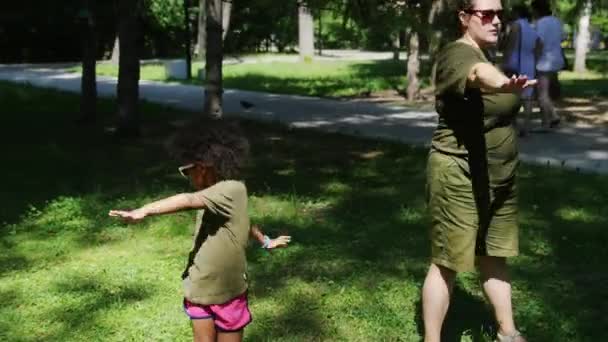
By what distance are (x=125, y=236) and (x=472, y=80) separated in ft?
11.2

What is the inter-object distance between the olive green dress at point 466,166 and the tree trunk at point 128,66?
22.7 feet

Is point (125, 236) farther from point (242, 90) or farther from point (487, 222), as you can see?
point (242, 90)

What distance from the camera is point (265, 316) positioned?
4.14 meters

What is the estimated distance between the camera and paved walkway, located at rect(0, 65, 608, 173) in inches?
337

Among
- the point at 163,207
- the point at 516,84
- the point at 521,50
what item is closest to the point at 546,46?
the point at 521,50

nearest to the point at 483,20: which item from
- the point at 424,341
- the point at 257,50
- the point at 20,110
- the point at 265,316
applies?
the point at 424,341

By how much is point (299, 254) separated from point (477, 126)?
7.07ft

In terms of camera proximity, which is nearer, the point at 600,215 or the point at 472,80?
the point at 472,80

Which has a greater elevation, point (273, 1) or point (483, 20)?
point (273, 1)

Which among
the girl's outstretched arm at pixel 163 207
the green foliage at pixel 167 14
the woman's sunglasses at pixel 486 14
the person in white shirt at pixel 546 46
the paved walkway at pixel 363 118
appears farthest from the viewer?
the green foliage at pixel 167 14

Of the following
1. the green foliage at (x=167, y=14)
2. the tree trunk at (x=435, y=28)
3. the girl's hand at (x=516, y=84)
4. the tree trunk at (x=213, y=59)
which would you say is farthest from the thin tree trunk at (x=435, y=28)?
the green foliage at (x=167, y=14)

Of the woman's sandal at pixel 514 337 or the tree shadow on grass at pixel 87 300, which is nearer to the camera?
the woman's sandal at pixel 514 337

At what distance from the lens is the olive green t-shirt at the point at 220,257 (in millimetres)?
2895

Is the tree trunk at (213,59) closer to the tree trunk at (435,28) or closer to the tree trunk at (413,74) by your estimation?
the tree trunk at (435,28)
